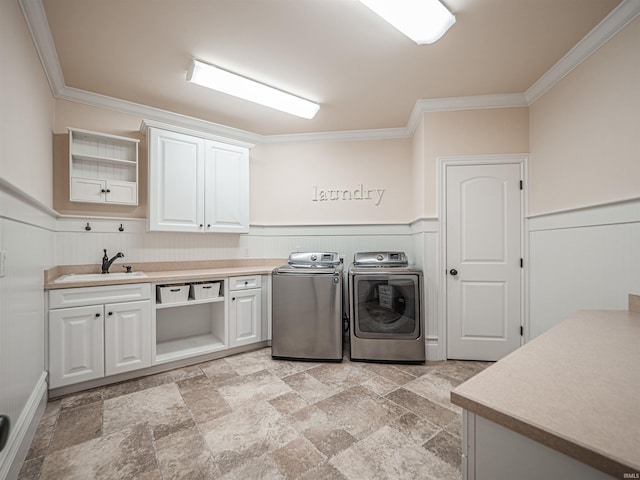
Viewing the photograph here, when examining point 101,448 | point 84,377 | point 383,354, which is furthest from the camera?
point 383,354

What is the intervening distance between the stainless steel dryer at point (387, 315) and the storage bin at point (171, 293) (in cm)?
155

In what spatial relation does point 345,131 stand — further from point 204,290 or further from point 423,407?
point 423,407

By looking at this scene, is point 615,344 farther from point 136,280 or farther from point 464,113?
point 136,280

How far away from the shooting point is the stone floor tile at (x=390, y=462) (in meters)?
1.39

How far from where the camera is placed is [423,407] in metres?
1.95

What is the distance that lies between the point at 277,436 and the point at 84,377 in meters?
1.57

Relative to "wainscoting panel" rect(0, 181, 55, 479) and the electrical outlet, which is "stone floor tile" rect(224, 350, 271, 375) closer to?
"wainscoting panel" rect(0, 181, 55, 479)

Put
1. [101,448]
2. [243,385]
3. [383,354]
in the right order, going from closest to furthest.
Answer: [101,448] → [243,385] → [383,354]

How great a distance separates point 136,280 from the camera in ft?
7.58

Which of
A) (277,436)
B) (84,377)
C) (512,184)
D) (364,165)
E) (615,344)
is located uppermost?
(364,165)

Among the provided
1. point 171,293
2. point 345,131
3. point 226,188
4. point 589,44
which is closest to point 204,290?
point 171,293

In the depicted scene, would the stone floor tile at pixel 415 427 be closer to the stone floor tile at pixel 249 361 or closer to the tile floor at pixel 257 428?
the tile floor at pixel 257 428

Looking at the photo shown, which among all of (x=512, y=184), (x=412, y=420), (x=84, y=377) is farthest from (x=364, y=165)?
(x=84, y=377)

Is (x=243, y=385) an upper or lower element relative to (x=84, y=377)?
lower
